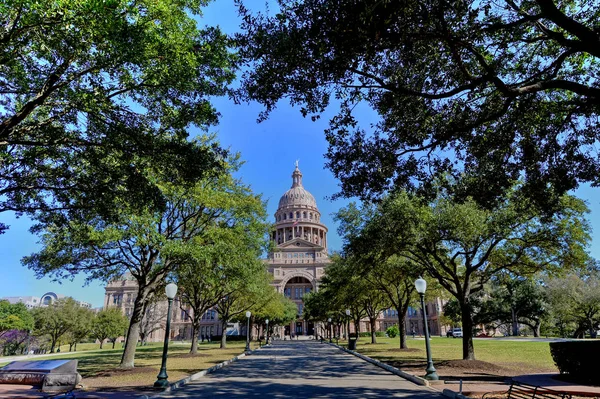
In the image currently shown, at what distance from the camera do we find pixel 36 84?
29.3 feet

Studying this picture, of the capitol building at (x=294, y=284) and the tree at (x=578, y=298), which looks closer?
the tree at (x=578, y=298)

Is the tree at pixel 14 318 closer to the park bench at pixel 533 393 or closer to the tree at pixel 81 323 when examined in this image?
the tree at pixel 81 323

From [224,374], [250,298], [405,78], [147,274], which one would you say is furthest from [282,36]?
[250,298]

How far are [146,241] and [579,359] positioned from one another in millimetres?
16331

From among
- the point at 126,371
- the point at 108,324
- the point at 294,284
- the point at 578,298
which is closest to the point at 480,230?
the point at 126,371

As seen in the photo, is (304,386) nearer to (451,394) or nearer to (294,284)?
(451,394)

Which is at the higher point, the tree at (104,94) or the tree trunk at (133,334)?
the tree at (104,94)

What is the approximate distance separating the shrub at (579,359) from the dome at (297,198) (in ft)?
335

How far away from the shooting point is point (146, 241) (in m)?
15.8

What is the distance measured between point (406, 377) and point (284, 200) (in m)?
106

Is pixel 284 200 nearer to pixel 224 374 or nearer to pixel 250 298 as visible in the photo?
pixel 250 298

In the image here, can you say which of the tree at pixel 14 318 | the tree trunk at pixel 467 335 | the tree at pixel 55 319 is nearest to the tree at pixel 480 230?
the tree trunk at pixel 467 335

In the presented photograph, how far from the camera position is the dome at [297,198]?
117375 millimetres

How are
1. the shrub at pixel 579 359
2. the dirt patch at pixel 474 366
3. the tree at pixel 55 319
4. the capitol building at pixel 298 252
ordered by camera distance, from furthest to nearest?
the capitol building at pixel 298 252
the tree at pixel 55 319
the dirt patch at pixel 474 366
the shrub at pixel 579 359
